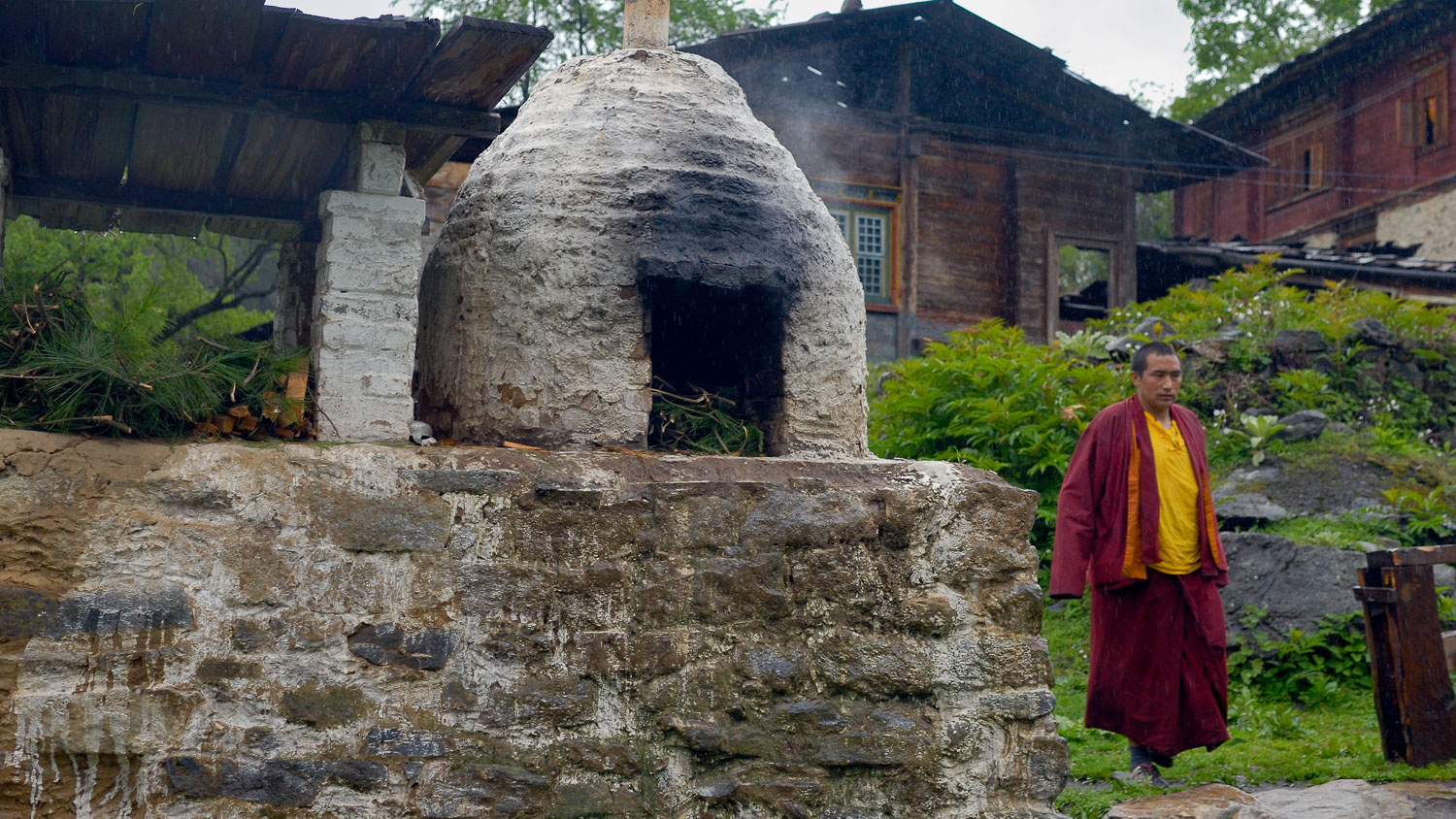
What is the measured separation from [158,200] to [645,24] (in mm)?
2060

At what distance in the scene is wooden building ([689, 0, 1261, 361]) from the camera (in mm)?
13430

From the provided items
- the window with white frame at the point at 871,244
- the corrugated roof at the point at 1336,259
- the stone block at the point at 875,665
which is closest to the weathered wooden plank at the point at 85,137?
the stone block at the point at 875,665

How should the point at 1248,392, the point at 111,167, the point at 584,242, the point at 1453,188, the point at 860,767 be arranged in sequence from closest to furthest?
the point at 860,767 < the point at 584,242 < the point at 111,167 < the point at 1248,392 < the point at 1453,188

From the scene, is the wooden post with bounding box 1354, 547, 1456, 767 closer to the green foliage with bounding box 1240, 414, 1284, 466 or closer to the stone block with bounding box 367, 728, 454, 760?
the stone block with bounding box 367, 728, 454, 760

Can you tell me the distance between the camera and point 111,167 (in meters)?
4.73

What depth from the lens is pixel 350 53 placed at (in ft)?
12.5

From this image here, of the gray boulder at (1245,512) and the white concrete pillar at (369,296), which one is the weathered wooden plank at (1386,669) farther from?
the white concrete pillar at (369,296)

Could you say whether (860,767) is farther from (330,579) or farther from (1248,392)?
(1248,392)

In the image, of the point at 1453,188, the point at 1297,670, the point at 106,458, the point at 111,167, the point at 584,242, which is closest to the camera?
the point at 106,458

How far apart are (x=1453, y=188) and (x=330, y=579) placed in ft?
54.2

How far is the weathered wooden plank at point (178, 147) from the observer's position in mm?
4156

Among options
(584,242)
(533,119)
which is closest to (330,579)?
(584,242)

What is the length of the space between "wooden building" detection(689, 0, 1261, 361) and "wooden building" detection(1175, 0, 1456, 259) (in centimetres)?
312

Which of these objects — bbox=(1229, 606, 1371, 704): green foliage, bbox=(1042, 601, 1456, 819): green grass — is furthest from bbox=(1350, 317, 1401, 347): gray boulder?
bbox=(1042, 601, 1456, 819): green grass
